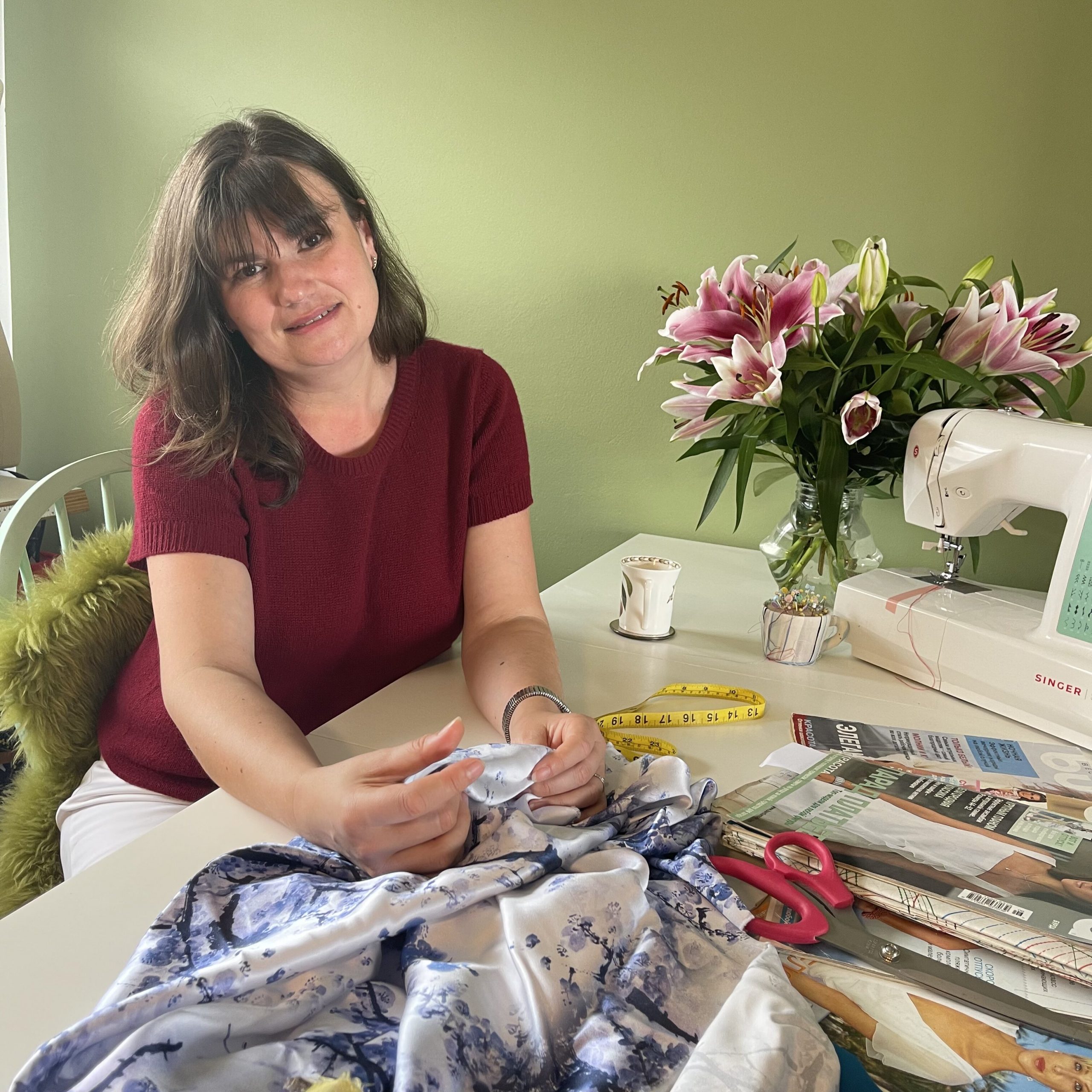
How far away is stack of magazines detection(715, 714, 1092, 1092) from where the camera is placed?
605mm

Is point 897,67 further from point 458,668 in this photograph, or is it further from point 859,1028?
point 859,1028

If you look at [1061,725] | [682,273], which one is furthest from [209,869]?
[682,273]

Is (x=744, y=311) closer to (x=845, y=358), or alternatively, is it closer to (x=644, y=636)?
(x=845, y=358)

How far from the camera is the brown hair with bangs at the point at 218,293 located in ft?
3.76

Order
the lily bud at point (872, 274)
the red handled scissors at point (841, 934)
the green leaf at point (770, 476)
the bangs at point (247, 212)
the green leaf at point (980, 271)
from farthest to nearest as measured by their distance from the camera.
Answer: the green leaf at point (770, 476)
the green leaf at point (980, 271)
the lily bud at point (872, 274)
the bangs at point (247, 212)
the red handled scissors at point (841, 934)

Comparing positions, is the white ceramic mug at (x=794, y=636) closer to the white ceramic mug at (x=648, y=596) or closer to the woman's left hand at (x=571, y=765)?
the white ceramic mug at (x=648, y=596)

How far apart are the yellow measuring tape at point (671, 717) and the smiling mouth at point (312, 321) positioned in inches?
22.2

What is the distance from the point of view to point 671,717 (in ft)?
3.58

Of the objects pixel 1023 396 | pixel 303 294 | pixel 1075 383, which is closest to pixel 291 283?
pixel 303 294

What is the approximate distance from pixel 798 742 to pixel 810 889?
11.8 inches

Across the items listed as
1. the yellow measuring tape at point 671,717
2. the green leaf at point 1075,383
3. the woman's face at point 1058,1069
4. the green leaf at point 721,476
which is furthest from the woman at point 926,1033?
the green leaf at point 1075,383

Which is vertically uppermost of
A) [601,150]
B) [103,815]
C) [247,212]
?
[601,150]

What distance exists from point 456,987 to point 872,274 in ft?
3.31

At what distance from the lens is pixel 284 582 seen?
121 cm
